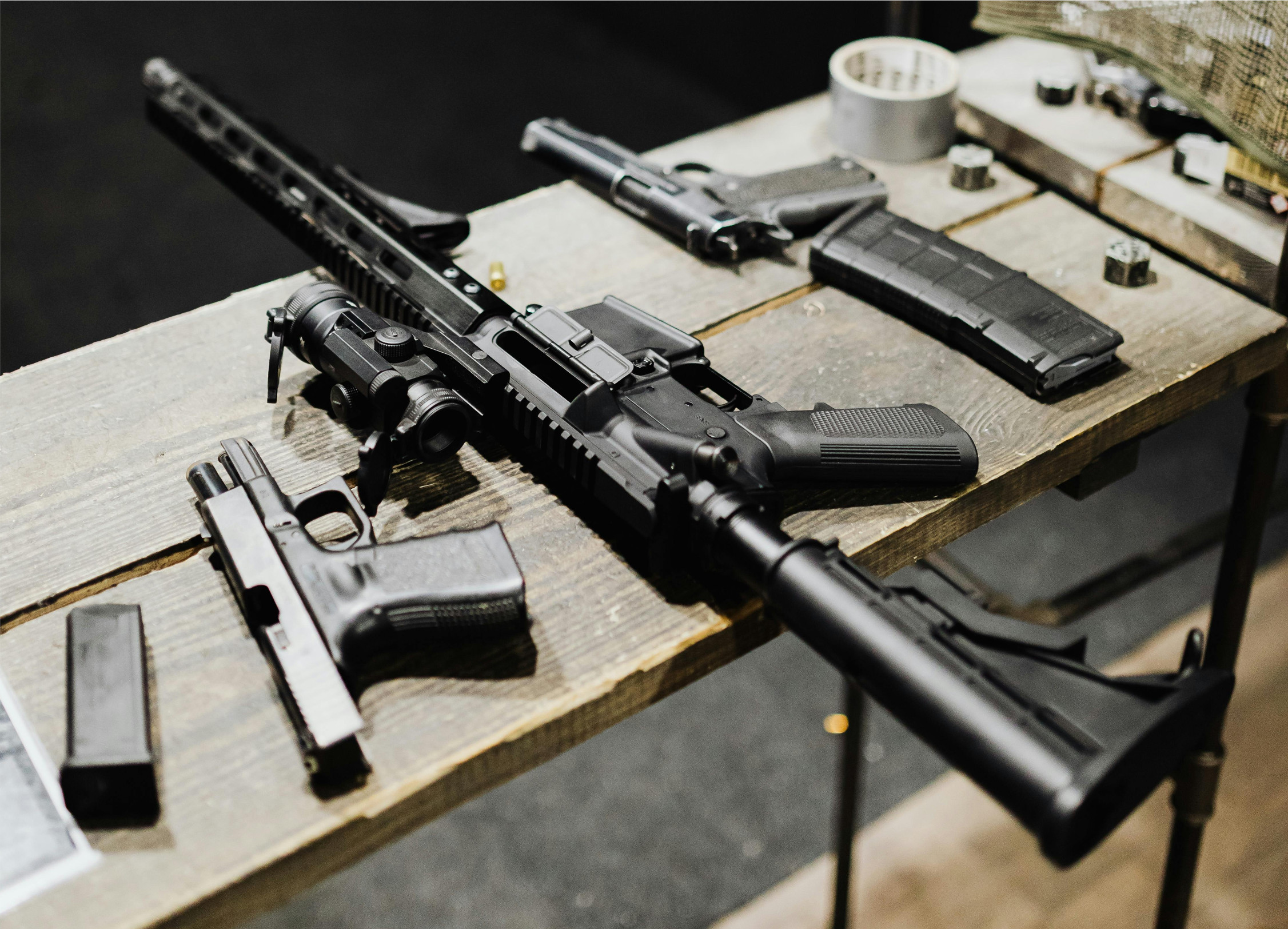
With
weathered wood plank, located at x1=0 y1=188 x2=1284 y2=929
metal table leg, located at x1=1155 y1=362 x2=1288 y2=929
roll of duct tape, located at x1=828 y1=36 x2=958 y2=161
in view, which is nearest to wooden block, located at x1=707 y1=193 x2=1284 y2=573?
weathered wood plank, located at x1=0 y1=188 x2=1284 y2=929

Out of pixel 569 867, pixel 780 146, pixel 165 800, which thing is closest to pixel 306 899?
pixel 569 867

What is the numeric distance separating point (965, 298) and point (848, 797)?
0.89 m

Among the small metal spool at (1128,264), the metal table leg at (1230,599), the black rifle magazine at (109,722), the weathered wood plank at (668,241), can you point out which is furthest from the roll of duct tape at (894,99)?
the black rifle magazine at (109,722)

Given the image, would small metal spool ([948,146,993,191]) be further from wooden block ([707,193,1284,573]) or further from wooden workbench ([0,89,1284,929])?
wooden block ([707,193,1284,573])

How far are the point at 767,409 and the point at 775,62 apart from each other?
174 centimetres

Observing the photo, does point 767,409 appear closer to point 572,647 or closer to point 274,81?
point 572,647

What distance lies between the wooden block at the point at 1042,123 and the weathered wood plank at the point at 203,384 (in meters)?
0.06

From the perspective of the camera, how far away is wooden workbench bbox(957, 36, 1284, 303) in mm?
1421

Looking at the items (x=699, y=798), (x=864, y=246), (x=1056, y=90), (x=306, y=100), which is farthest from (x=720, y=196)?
(x=699, y=798)

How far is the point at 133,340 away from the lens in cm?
133

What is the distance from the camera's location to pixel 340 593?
3.07ft

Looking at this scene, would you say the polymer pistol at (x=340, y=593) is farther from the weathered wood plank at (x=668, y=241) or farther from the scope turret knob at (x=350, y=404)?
the weathered wood plank at (x=668, y=241)

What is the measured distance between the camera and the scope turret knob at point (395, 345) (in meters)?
1.11

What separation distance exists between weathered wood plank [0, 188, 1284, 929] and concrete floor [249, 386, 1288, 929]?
42.4 inches
